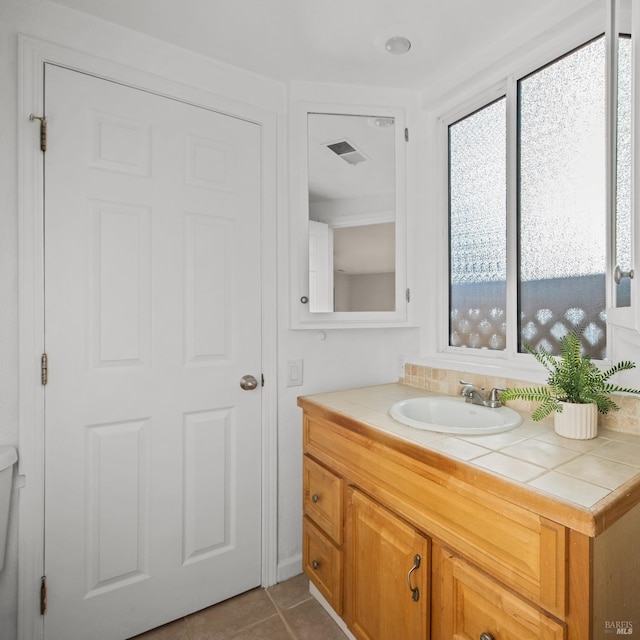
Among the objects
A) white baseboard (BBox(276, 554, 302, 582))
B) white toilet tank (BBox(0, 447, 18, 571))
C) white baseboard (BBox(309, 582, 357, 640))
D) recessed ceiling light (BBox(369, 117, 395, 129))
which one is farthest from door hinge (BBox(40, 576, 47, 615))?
recessed ceiling light (BBox(369, 117, 395, 129))

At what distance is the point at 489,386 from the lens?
1593 mm

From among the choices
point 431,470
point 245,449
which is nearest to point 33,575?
point 245,449

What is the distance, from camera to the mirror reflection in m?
1.78

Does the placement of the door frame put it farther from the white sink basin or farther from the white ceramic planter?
the white ceramic planter

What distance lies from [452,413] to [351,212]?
994mm

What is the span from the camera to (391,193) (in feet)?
6.03

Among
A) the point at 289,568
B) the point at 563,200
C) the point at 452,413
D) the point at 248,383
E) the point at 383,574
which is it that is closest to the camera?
the point at 383,574

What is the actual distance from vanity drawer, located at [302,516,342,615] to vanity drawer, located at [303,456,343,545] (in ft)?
0.14

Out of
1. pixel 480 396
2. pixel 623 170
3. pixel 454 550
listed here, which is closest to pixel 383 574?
pixel 454 550

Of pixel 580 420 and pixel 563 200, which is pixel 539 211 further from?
pixel 580 420

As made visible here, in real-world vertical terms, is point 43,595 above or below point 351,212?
below

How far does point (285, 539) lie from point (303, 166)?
1752 mm

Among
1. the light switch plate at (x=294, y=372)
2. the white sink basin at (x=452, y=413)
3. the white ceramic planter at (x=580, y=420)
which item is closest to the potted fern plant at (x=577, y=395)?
the white ceramic planter at (x=580, y=420)

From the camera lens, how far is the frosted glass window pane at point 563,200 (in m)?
1.35
